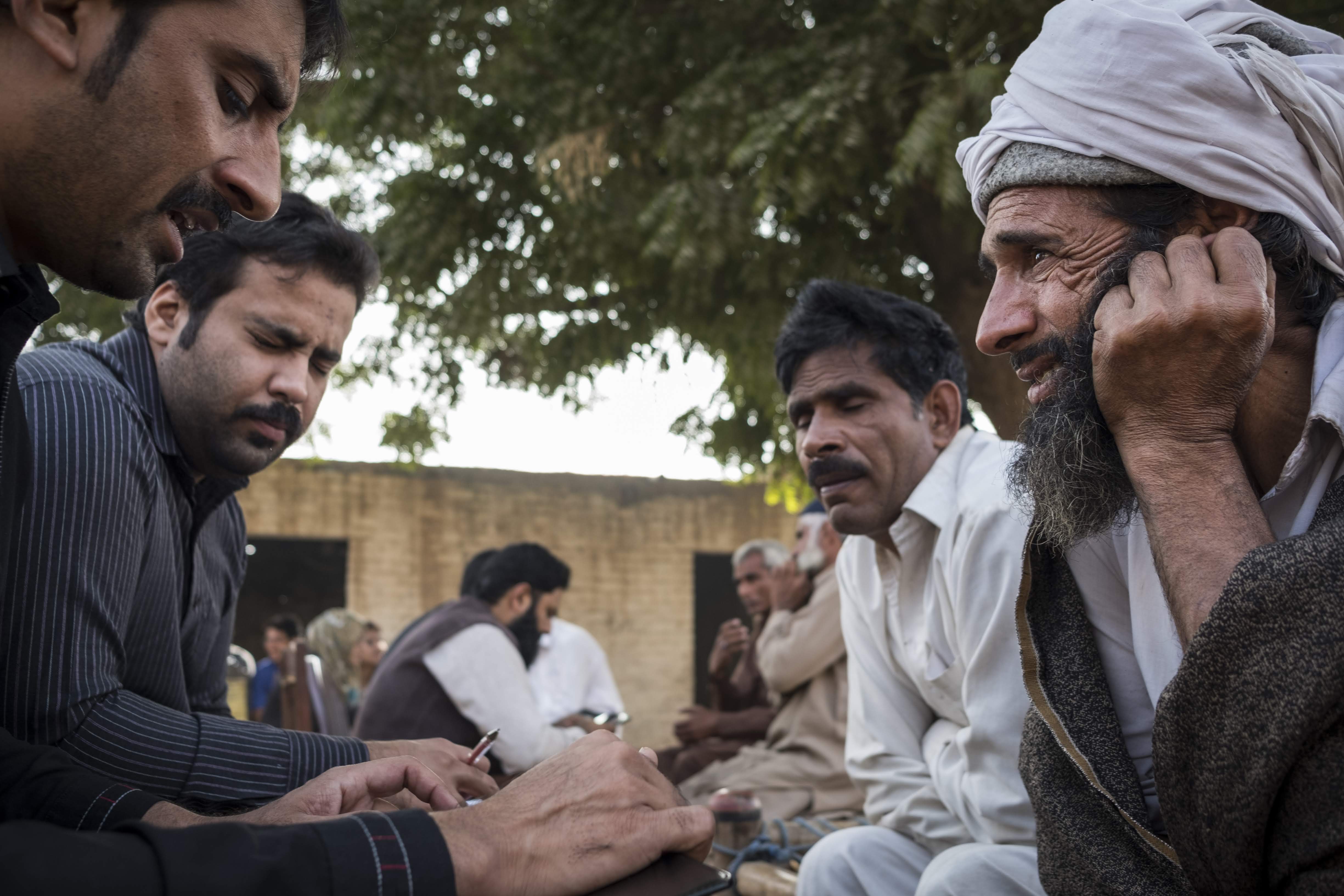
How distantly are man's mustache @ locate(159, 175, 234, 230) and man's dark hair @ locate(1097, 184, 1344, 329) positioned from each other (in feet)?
5.15

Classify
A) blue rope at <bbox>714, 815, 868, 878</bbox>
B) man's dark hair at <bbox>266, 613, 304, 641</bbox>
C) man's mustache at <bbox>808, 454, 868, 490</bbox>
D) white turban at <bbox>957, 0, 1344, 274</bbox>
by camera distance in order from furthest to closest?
man's dark hair at <bbox>266, 613, 304, 641</bbox>, blue rope at <bbox>714, 815, 868, 878</bbox>, man's mustache at <bbox>808, 454, 868, 490</bbox>, white turban at <bbox>957, 0, 1344, 274</bbox>

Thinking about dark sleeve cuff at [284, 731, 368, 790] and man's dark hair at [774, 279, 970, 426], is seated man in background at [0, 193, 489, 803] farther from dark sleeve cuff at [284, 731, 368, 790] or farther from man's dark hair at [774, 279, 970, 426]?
man's dark hair at [774, 279, 970, 426]

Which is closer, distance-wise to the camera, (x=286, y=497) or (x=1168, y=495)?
(x=1168, y=495)

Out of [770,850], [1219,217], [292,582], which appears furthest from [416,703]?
[292,582]

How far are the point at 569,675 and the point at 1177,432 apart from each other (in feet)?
21.2

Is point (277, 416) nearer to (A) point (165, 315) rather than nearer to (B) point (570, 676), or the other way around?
(A) point (165, 315)

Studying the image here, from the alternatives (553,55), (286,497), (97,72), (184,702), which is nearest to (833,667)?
(184,702)

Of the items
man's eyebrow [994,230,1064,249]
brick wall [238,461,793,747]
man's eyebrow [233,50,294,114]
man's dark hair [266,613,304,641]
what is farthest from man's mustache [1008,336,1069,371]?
brick wall [238,461,793,747]

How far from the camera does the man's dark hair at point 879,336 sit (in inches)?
142

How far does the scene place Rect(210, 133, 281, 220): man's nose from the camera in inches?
72.8

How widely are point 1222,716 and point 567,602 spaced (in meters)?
13.1

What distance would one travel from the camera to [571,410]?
8.84m

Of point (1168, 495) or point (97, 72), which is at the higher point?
point (97, 72)

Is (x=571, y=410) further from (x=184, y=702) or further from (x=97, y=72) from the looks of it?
(x=97, y=72)
